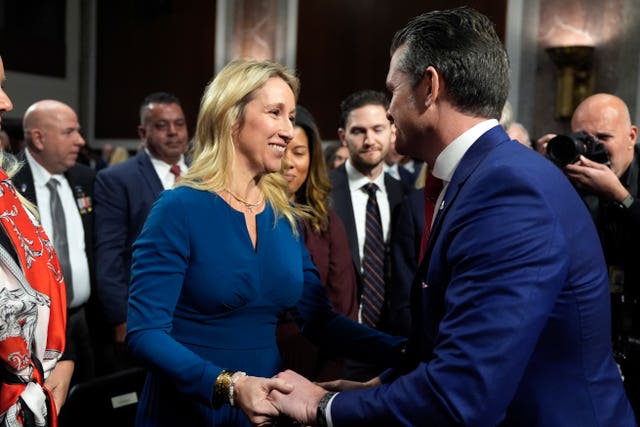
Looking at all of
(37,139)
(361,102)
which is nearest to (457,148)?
(361,102)

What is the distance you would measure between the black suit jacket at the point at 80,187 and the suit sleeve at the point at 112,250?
58 millimetres

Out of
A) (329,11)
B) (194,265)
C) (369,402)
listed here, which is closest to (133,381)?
(194,265)

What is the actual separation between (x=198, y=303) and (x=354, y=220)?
144cm

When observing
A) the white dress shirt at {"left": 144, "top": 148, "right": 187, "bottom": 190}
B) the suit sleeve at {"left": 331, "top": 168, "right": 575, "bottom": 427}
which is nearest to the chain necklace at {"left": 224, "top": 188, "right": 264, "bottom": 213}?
the suit sleeve at {"left": 331, "top": 168, "right": 575, "bottom": 427}

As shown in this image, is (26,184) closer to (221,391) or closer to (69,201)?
(69,201)

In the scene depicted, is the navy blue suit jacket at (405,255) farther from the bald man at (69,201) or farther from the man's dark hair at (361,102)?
the bald man at (69,201)

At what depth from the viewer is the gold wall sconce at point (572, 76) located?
19.1 ft

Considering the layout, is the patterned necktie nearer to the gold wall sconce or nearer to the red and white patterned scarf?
the red and white patterned scarf

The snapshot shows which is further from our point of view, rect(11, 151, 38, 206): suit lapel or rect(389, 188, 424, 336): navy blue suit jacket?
rect(11, 151, 38, 206): suit lapel

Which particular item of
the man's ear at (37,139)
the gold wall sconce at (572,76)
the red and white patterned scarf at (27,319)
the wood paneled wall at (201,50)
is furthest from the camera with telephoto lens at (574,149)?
the wood paneled wall at (201,50)

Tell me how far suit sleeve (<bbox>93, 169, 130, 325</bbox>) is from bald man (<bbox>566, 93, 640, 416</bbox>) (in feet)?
6.92

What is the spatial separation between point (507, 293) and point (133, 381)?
1592 mm

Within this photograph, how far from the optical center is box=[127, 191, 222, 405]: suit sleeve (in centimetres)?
154

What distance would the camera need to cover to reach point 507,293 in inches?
44.3
